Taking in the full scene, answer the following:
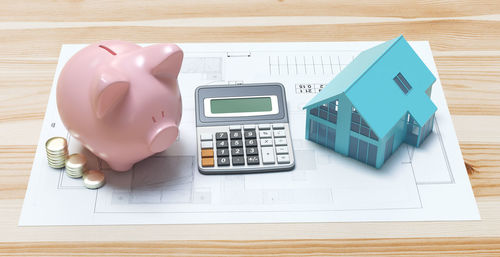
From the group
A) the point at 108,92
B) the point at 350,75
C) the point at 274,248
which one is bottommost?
the point at 274,248

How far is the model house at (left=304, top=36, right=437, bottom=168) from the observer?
982mm

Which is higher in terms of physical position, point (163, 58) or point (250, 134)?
point (163, 58)

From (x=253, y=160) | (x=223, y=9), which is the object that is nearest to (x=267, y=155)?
(x=253, y=160)

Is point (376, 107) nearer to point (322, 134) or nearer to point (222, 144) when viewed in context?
point (322, 134)

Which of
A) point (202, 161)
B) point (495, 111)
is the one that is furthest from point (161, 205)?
point (495, 111)

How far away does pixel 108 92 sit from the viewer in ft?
2.95

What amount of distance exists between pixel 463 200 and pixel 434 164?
0.22ft

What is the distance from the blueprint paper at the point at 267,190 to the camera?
3.19 feet

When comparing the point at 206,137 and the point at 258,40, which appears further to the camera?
the point at 258,40

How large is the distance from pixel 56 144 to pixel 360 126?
0.40 m

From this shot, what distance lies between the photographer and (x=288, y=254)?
0.94 m

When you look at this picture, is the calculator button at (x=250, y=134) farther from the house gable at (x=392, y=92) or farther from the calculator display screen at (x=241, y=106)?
the house gable at (x=392, y=92)

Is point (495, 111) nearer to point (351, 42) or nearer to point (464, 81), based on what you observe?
point (464, 81)

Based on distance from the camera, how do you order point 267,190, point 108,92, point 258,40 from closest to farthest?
point 108,92 → point 267,190 → point 258,40
